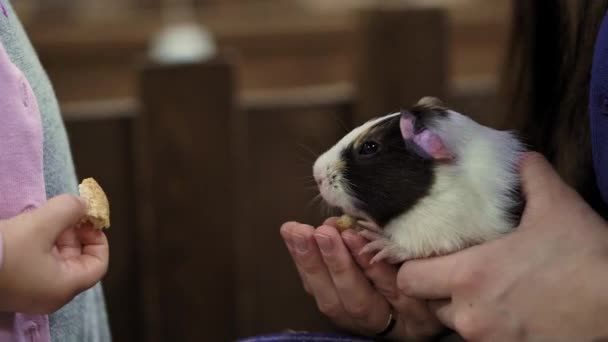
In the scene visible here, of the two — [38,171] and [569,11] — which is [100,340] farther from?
[569,11]

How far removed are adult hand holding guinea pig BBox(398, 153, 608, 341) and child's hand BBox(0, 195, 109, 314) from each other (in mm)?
342

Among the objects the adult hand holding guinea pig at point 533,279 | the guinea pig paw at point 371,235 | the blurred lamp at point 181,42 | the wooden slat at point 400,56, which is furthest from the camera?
the blurred lamp at point 181,42

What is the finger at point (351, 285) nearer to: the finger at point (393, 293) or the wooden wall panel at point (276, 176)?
the finger at point (393, 293)

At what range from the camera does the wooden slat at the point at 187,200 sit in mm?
1501

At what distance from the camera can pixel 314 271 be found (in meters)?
0.91

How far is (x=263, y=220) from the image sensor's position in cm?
168

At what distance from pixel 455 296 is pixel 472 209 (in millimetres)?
88

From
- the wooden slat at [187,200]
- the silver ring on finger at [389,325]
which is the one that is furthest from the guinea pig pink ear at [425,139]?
the wooden slat at [187,200]

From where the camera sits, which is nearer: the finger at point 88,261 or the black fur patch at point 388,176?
the finger at point 88,261

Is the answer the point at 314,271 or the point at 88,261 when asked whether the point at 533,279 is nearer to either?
the point at 314,271

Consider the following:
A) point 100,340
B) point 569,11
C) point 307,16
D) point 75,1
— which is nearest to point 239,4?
point 307,16

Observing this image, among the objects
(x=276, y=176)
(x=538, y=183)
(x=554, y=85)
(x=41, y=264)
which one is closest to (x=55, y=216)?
(x=41, y=264)

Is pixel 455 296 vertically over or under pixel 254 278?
over

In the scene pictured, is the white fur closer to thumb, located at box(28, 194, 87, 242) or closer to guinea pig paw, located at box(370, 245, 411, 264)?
guinea pig paw, located at box(370, 245, 411, 264)
